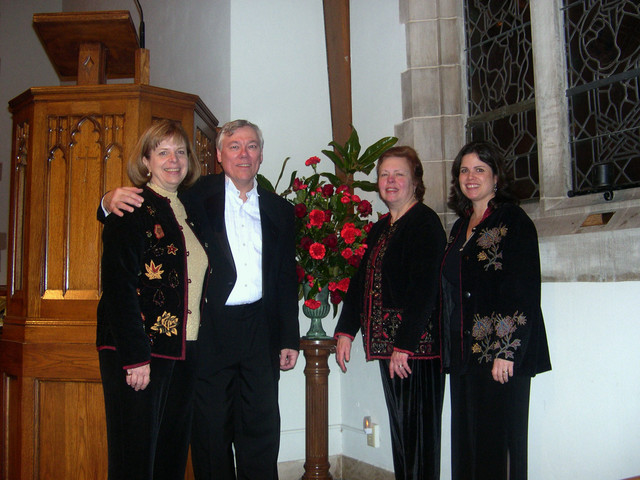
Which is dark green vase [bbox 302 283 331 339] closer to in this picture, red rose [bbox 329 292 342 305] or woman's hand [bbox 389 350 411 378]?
red rose [bbox 329 292 342 305]

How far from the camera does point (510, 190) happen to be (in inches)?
90.1

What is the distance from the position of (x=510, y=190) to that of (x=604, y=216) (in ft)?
1.34

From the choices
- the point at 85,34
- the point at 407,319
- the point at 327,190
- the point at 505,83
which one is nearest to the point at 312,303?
the point at 327,190

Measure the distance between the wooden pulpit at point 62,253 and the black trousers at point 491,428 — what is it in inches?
57.5

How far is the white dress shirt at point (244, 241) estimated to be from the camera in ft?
7.53

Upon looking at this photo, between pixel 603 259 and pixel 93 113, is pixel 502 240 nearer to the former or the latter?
pixel 603 259

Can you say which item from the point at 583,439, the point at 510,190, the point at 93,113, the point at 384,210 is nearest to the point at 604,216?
the point at 510,190

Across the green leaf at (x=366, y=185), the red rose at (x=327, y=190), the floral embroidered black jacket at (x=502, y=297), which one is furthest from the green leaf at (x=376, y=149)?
the floral embroidered black jacket at (x=502, y=297)

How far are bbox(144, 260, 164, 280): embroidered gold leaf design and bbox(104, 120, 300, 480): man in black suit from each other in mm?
248

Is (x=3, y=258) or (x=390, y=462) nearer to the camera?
(x=390, y=462)

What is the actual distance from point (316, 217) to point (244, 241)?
0.58 m

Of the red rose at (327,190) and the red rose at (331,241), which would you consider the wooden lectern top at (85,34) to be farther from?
the red rose at (331,241)

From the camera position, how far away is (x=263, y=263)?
7.77 feet

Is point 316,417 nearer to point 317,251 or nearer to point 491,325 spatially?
point 317,251
